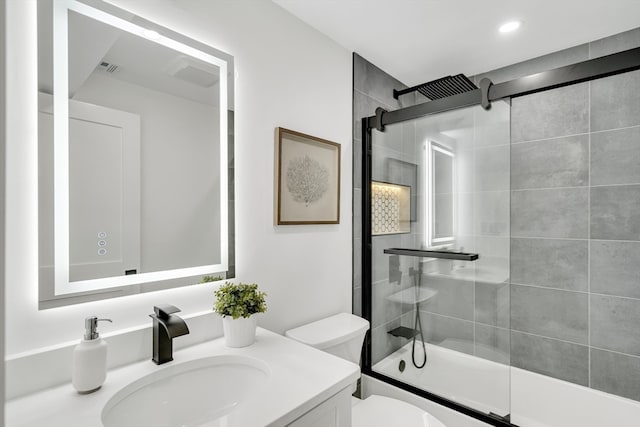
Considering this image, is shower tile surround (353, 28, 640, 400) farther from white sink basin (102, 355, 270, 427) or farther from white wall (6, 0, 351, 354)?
white sink basin (102, 355, 270, 427)

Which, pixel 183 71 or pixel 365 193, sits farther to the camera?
pixel 365 193

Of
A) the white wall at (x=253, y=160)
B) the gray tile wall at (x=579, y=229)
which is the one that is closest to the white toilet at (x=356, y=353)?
the white wall at (x=253, y=160)

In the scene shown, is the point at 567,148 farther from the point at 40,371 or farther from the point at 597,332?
the point at 40,371

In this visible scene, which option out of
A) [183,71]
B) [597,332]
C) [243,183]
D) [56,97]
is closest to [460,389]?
[597,332]

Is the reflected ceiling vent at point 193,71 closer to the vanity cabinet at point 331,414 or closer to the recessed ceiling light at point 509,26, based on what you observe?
the vanity cabinet at point 331,414

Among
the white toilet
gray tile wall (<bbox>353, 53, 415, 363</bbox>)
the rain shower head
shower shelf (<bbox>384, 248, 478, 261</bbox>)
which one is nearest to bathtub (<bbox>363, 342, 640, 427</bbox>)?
gray tile wall (<bbox>353, 53, 415, 363</bbox>)

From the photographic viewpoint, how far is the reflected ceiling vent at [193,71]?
Result: 1323 mm

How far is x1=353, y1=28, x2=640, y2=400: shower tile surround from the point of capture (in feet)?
6.52

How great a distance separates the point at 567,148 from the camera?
220 centimetres

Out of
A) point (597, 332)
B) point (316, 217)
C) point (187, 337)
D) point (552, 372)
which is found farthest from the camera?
point (552, 372)

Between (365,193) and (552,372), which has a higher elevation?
(365,193)

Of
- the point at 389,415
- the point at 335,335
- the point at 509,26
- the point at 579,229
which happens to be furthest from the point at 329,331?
the point at 509,26

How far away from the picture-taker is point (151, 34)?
49.0 inches

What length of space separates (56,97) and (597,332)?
303cm
